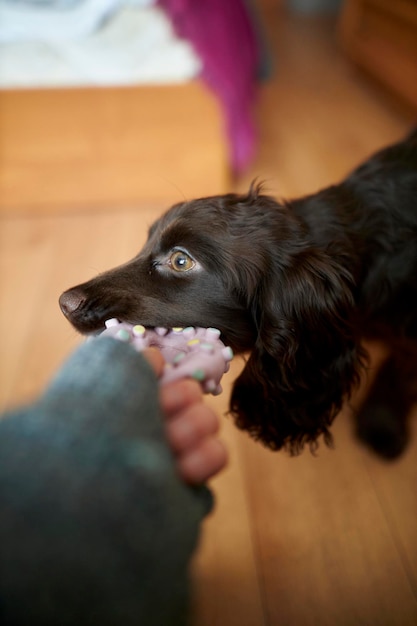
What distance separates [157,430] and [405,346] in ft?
3.10

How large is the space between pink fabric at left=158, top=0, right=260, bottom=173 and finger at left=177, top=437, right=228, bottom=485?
174 cm

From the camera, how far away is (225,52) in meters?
2.02

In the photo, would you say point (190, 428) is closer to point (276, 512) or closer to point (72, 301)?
point (72, 301)

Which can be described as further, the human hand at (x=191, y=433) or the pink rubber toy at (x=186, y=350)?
the pink rubber toy at (x=186, y=350)

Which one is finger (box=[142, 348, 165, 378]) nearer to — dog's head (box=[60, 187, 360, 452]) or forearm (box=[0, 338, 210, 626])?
→ forearm (box=[0, 338, 210, 626])

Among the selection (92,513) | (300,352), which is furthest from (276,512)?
(92,513)

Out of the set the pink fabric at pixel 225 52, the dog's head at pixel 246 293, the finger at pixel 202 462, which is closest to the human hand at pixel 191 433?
the finger at pixel 202 462

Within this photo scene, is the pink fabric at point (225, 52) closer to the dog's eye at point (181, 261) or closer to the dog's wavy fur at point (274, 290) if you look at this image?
the dog's wavy fur at point (274, 290)

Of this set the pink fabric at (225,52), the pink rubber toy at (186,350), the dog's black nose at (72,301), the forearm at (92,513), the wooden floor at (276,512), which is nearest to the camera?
the forearm at (92,513)

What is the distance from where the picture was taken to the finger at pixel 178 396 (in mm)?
507

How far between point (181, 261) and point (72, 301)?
0.70 ft

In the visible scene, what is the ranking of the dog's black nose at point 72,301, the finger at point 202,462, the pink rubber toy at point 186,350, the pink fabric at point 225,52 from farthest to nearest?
the pink fabric at point 225,52 < the dog's black nose at point 72,301 < the pink rubber toy at point 186,350 < the finger at point 202,462

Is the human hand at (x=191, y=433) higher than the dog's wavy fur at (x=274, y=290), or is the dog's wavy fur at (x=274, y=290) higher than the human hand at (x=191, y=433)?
the human hand at (x=191, y=433)

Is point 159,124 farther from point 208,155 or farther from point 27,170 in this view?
point 27,170
